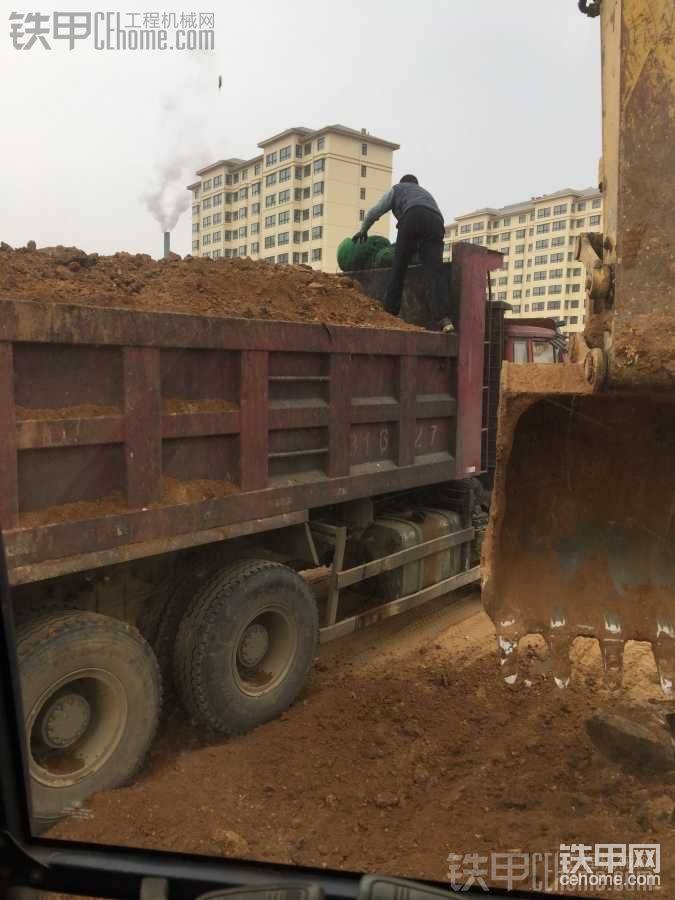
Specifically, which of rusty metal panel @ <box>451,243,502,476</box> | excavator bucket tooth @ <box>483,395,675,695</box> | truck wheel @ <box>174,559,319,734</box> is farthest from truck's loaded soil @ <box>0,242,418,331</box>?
excavator bucket tooth @ <box>483,395,675,695</box>

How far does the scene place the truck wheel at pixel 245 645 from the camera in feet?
11.1

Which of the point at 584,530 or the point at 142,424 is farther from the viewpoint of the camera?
the point at 142,424

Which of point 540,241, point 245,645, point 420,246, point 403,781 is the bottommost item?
point 403,781

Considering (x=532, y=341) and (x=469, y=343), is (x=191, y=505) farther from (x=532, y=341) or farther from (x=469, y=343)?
(x=532, y=341)

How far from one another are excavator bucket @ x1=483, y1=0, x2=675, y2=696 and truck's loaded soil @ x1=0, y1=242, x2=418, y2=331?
5.34 feet

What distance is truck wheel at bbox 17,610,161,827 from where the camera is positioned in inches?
106

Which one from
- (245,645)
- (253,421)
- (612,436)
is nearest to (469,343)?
(253,421)

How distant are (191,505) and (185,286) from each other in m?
1.26

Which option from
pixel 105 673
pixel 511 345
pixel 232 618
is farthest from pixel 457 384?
pixel 105 673

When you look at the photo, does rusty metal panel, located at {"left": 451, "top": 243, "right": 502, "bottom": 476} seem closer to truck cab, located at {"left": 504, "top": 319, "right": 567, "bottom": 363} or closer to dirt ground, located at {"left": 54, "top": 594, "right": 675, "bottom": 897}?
truck cab, located at {"left": 504, "top": 319, "right": 567, "bottom": 363}

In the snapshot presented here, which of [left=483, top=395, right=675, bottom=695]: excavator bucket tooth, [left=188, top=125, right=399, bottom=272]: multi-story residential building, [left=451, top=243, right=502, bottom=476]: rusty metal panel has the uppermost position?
[left=188, top=125, right=399, bottom=272]: multi-story residential building

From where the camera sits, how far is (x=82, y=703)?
9.55ft

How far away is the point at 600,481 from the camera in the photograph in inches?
113

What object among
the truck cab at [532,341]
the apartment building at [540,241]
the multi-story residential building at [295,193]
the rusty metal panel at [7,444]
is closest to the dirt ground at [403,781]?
the rusty metal panel at [7,444]
